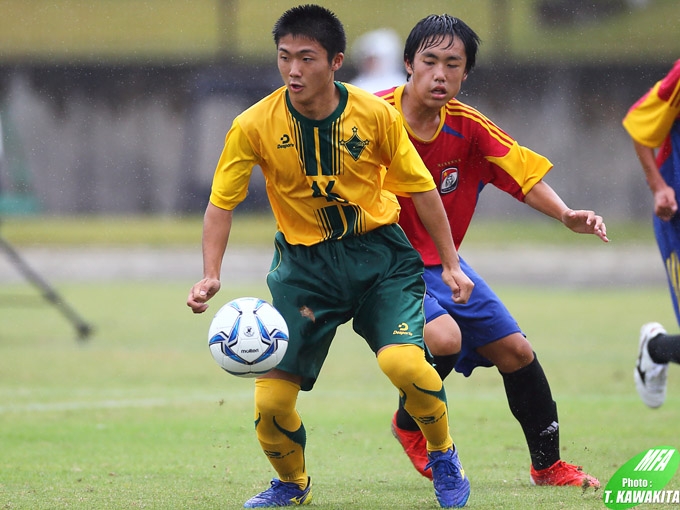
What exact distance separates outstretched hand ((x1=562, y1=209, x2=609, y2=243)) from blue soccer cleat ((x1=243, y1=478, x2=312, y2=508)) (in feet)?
5.15

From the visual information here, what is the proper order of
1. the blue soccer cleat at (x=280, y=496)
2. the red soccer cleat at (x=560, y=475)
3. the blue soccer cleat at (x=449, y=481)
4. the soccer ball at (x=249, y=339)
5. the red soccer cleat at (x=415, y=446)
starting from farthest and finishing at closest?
1. the red soccer cleat at (x=415, y=446)
2. the red soccer cleat at (x=560, y=475)
3. the blue soccer cleat at (x=280, y=496)
4. the blue soccer cleat at (x=449, y=481)
5. the soccer ball at (x=249, y=339)

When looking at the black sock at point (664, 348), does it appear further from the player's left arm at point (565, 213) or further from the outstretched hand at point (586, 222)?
the outstretched hand at point (586, 222)

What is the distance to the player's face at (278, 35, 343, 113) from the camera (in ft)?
14.3

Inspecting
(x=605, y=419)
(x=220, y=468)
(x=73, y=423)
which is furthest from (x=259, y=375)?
(x=605, y=419)

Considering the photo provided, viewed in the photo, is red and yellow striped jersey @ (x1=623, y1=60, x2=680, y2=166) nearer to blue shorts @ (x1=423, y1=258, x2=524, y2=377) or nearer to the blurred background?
blue shorts @ (x1=423, y1=258, x2=524, y2=377)

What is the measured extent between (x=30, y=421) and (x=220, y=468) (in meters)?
1.90

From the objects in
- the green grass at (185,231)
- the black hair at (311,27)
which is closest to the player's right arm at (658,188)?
the black hair at (311,27)

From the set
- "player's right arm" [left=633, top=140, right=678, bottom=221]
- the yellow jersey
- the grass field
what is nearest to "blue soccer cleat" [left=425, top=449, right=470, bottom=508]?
the grass field

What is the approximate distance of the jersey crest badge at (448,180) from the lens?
203 inches

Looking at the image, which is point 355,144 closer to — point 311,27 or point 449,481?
point 311,27

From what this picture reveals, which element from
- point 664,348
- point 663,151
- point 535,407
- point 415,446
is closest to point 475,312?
point 535,407

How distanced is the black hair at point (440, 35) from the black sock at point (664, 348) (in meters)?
2.40

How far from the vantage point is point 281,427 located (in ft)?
15.0

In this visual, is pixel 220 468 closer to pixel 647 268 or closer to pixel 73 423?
pixel 73 423
